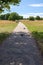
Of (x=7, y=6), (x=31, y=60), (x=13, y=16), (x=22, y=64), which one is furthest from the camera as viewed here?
(x=13, y=16)

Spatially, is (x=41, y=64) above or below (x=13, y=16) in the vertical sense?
above

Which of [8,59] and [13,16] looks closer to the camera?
[8,59]

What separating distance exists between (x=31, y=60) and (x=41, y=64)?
70 cm

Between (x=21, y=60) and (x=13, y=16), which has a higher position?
(x=21, y=60)

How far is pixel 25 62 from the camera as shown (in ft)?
26.0

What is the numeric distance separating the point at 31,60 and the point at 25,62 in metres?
0.44

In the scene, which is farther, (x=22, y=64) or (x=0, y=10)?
(x=0, y=10)

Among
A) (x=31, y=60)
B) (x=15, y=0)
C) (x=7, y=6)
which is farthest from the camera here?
(x=7, y=6)

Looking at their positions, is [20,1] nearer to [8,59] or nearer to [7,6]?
[7,6]

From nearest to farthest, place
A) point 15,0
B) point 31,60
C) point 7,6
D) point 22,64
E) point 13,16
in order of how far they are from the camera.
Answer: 1. point 22,64
2. point 31,60
3. point 15,0
4. point 7,6
5. point 13,16

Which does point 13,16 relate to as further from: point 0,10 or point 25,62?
point 25,62

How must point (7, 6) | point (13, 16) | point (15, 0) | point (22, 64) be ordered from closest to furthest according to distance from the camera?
point (22, 64) → point (15, 0) → point (7, 6) → point (13, 16)

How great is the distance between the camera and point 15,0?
1190 inches

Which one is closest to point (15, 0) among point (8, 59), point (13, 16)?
point (8, 59)
